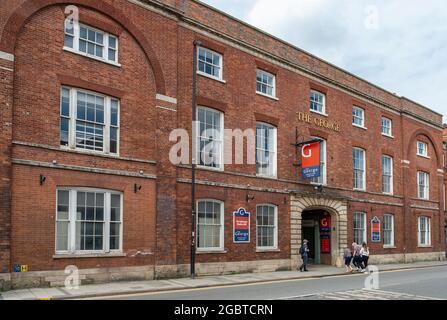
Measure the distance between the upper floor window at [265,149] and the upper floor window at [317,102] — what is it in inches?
163

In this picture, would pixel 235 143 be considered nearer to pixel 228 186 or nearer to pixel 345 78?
pixel 228 186

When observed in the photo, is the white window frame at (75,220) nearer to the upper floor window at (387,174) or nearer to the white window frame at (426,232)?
the upper floor window at (387,174)

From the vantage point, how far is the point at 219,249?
73.6 ft

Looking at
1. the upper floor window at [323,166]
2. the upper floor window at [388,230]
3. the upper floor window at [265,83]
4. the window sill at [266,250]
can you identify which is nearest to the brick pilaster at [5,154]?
the window sill at [266,250]

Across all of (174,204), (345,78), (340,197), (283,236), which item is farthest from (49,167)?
(345,78)

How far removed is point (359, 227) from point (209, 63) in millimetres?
15029

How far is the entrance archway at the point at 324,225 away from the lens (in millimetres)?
27188

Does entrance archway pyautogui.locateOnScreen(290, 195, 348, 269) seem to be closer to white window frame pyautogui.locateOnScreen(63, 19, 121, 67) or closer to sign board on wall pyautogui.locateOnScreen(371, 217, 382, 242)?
sign board on wall pyautogui.locateOnScreen(371, 217, 382, 242)

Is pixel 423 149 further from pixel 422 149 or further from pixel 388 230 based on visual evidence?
pixel 388 230

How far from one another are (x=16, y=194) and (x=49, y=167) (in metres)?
1.42

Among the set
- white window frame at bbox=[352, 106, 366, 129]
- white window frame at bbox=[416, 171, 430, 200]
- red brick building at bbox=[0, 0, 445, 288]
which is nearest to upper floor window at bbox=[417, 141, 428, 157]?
white window frame at bbox=[416, 171, 430, 200]

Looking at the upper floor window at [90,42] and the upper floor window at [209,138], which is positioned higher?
the upper floor window at [90,42]

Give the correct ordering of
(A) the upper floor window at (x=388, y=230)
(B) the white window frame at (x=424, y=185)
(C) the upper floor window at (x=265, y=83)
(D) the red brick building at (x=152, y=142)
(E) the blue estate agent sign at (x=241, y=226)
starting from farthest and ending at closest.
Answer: (B) the white window frame at (x=424, y=185)
(A) the upper floor window at (x=388, y=230)
(C) the upper floor window at (x=265, y=83)
(E) the blue estate agent sign at (x=241, y=226)
(D) the red brick building at (x=152, y=142)

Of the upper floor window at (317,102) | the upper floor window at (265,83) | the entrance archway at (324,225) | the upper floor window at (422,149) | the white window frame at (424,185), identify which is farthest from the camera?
the upper floor window at (422,149)
